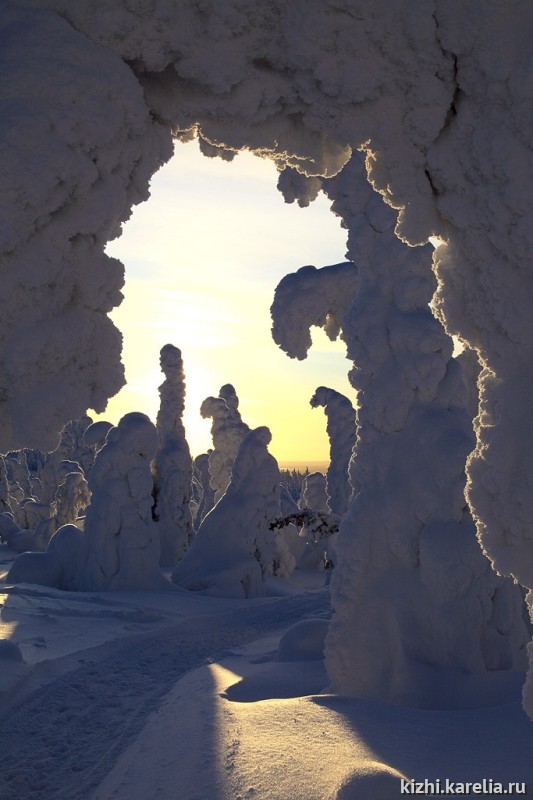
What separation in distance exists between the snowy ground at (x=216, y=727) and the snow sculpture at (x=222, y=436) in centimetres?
1359

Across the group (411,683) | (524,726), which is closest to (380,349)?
(411,683)

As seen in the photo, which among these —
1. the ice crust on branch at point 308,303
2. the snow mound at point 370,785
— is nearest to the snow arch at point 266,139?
the snow mound at point 370,785

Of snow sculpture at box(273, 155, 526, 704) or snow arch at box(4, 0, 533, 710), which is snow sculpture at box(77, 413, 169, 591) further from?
snow arch at box(4, 0, 533, 710)

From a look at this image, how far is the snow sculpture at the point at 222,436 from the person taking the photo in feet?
79.1

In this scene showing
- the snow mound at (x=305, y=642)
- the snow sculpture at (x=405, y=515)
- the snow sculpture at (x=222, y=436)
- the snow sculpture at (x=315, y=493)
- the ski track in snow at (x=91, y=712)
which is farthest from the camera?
the snow sculpture at (x=315, y=493)

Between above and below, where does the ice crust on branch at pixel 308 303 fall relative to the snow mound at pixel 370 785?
above

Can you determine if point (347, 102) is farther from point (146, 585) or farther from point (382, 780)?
point (146, 585)

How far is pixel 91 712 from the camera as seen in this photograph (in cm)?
718

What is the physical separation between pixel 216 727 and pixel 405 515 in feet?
8.48

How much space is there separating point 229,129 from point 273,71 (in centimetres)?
35

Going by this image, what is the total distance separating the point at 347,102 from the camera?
367 centimetres

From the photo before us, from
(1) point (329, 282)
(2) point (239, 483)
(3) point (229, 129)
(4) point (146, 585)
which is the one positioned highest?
(1) point (329, 282)

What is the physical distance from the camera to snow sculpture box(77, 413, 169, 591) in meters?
14.7

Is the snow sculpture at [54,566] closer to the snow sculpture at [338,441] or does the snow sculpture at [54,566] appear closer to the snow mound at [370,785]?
the snow sculpture at [338,441]
